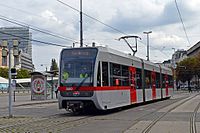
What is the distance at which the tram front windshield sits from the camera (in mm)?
21656

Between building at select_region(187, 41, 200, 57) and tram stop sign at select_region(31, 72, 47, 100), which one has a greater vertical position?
building at select_region(187, 41, 200, 57)

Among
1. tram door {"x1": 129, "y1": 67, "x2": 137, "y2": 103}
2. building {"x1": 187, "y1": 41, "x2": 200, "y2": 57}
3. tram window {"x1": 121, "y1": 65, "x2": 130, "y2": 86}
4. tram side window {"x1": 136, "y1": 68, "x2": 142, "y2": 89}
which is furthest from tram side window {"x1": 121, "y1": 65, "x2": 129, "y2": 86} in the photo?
building {"x1": 187, "y1": 41, "x2": 200, "y2": 57}

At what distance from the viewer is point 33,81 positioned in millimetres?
43094

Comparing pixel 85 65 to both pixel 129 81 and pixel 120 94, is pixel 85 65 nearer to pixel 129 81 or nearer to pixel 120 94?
pixel 120 94

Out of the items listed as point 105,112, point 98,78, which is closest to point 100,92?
point 98,78

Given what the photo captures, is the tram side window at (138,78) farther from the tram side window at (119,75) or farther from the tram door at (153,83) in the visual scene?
the tram door at (153,83)

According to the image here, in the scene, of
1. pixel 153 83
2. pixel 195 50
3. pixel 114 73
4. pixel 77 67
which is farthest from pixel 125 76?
pixel 195 50

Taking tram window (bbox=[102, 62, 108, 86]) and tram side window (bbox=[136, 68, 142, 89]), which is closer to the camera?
tram window (bbox=[102, 62, 108, 86])

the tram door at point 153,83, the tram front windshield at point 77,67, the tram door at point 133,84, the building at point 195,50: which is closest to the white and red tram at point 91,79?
the tram front windshield at point 77,67

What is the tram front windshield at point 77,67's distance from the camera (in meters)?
21.7

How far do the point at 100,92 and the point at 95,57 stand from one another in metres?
1.85

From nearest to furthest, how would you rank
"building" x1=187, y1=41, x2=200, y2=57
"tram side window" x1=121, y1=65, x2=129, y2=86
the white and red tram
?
the white and red tram → "tram side window" x1=121, y1=65, x2=129, y2=86 → "building" x1=187, y1=41, x2=200, y2=57

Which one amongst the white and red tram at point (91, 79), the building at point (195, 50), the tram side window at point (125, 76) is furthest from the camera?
the building at point (195, 50)

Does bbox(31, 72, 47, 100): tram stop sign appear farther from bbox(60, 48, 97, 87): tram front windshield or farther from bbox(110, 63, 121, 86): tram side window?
bbox(60, 48, 97, 87): tram front windshield
